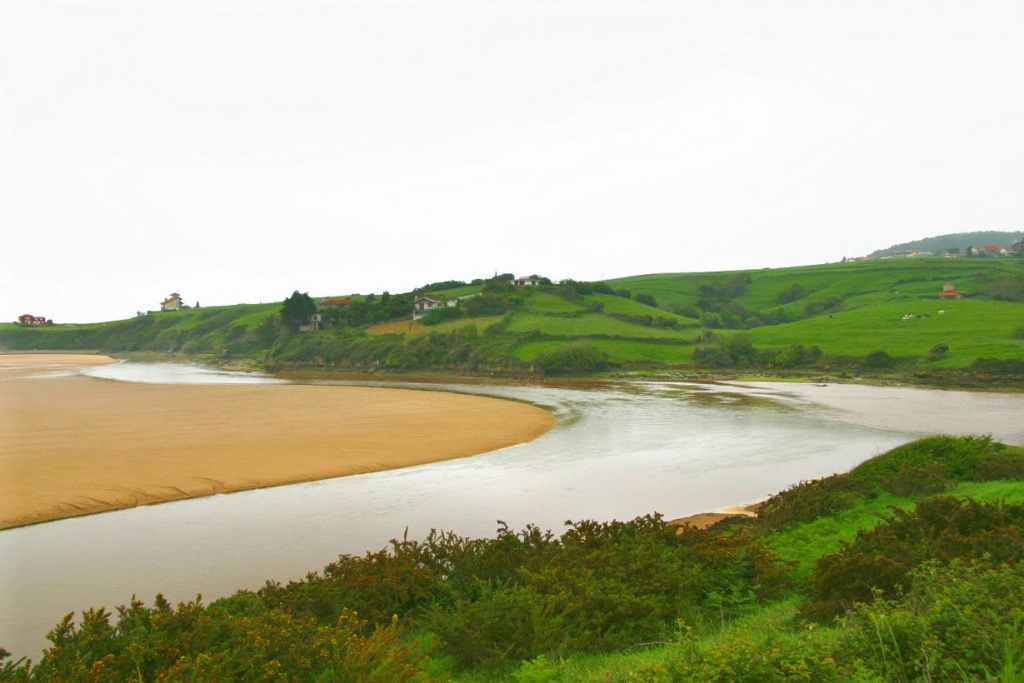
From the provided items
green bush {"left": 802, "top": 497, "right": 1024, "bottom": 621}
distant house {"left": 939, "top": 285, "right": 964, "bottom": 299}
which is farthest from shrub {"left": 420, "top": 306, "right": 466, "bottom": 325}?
green bush {"left": 802, "top": 497, "right": 1024, "bottom": 621}

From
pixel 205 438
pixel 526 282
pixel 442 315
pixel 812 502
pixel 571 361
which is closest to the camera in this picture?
pixel 812 502

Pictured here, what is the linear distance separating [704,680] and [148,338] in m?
157

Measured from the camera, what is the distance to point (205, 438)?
31328mm

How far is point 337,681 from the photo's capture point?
22.2 ft

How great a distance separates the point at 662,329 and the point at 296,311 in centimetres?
5904

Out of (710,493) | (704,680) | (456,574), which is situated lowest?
(710,493)

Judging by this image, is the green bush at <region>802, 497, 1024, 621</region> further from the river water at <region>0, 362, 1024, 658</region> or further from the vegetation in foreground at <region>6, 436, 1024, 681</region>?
the river water at <region>0, 362, 1024, 658</region>

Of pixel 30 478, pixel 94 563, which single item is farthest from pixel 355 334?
pixel 94 563

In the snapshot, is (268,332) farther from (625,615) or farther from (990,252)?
(990,252)

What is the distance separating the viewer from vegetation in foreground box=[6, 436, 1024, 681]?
6.13 meters

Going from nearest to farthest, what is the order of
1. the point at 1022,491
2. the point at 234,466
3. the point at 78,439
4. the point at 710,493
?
the point at 1022,491 → the point at 710,493 → the point at 234,466 → the point at 78,439

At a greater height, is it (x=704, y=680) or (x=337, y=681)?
(x=704, y=680)

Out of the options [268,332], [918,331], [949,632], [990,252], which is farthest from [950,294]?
[949,632]

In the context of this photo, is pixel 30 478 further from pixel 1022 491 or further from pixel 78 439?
pixel 1022 491
